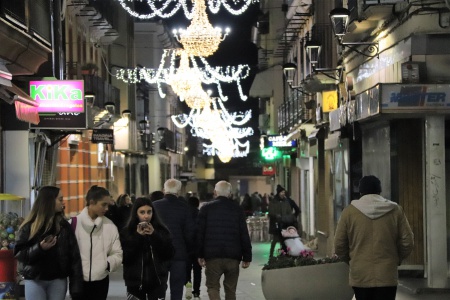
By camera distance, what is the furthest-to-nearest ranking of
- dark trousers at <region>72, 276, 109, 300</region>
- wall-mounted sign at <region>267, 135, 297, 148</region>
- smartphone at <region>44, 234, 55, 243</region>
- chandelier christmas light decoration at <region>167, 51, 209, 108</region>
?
wall-mounted sign at <region>267, 135, 297, 148</region>
chandelier christmas light decoration at <region>167, 51, 209, 108</region>
dark trousers at <region>72, 276, 109, 300</region>
smartphone at <region>44, 234, 55, 243</region>

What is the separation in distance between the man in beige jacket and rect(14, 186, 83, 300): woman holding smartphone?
263cm

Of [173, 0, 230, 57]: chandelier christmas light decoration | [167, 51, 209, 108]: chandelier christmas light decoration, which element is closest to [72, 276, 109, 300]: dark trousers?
[173, 0, 230, 57]: chandelier christmas light decoration

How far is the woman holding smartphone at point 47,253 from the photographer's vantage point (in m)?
9.25

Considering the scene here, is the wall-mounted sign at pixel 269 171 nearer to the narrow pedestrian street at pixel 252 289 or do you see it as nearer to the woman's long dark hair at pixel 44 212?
the narrow pedestrian street at pixel 252 289

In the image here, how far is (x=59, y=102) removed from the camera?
20.9m

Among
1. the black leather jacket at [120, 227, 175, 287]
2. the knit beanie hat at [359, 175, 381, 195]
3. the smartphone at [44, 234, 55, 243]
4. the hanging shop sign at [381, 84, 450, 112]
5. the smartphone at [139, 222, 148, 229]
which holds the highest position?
the hanging shop sign at [381, 84, 450, 112]

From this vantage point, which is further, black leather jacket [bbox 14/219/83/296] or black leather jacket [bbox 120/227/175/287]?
black leather jacket [bbox 120/227/175/287]

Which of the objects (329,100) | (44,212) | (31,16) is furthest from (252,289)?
(329,100)

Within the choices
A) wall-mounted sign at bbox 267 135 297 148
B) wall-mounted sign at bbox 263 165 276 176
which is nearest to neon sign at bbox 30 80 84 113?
wall-mounted sign at bbox 267 135 297 148

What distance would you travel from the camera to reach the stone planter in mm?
12344

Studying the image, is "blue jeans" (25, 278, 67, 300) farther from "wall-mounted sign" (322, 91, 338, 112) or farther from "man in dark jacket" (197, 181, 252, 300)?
"wall-mounted sign" (322, 91, 338, 112)

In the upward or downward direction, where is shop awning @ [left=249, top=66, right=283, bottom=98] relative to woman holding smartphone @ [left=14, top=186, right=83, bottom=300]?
upward

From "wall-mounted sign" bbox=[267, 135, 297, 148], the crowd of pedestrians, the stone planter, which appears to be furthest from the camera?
"wall-mounted sign" bbox=[267, 135, 297, 148]

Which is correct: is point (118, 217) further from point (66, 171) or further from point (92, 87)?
point (92, 87)
